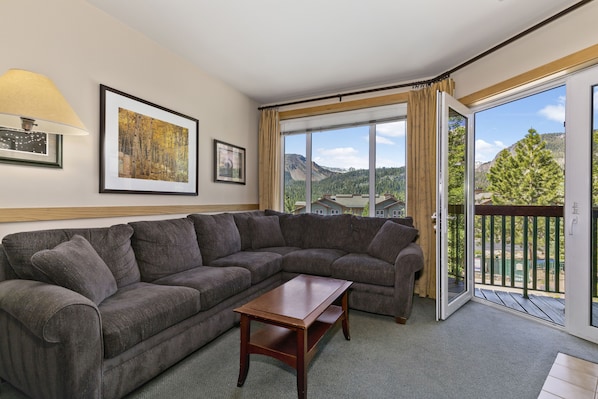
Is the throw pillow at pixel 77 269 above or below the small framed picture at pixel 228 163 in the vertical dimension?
below

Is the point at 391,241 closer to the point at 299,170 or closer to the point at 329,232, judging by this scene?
the point at 329,232

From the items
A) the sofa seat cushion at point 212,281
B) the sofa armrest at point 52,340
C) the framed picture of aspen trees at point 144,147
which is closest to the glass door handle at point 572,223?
the sofa seat cushion at point 212,281

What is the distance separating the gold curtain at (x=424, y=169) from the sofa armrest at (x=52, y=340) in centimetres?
318

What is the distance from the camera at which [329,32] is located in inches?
102

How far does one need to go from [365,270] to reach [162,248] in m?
1.87

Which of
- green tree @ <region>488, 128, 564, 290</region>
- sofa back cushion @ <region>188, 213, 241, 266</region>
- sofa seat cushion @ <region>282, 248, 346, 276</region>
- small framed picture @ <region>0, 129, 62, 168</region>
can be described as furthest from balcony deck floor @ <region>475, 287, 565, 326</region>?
small framed picture @ <region>0, 129, 62, 168</region>

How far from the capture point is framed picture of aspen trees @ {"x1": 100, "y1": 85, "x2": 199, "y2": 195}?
236 centimetres

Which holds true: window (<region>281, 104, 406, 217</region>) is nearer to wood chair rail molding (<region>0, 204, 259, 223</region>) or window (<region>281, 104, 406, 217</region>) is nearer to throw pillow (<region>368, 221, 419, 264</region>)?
throw pillow (<region>368, 221, 419, 264</region>)

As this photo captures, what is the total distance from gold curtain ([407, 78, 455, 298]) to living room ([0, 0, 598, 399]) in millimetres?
353

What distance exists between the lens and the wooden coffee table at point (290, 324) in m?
1.52

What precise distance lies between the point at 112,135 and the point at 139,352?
1.77 metres

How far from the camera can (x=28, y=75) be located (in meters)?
1.53

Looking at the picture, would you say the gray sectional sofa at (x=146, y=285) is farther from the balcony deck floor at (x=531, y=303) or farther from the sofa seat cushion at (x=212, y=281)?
the balcony deck floor at (x=531, y=303)

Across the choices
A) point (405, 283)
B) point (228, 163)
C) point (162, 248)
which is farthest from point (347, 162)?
point (162, 248)
